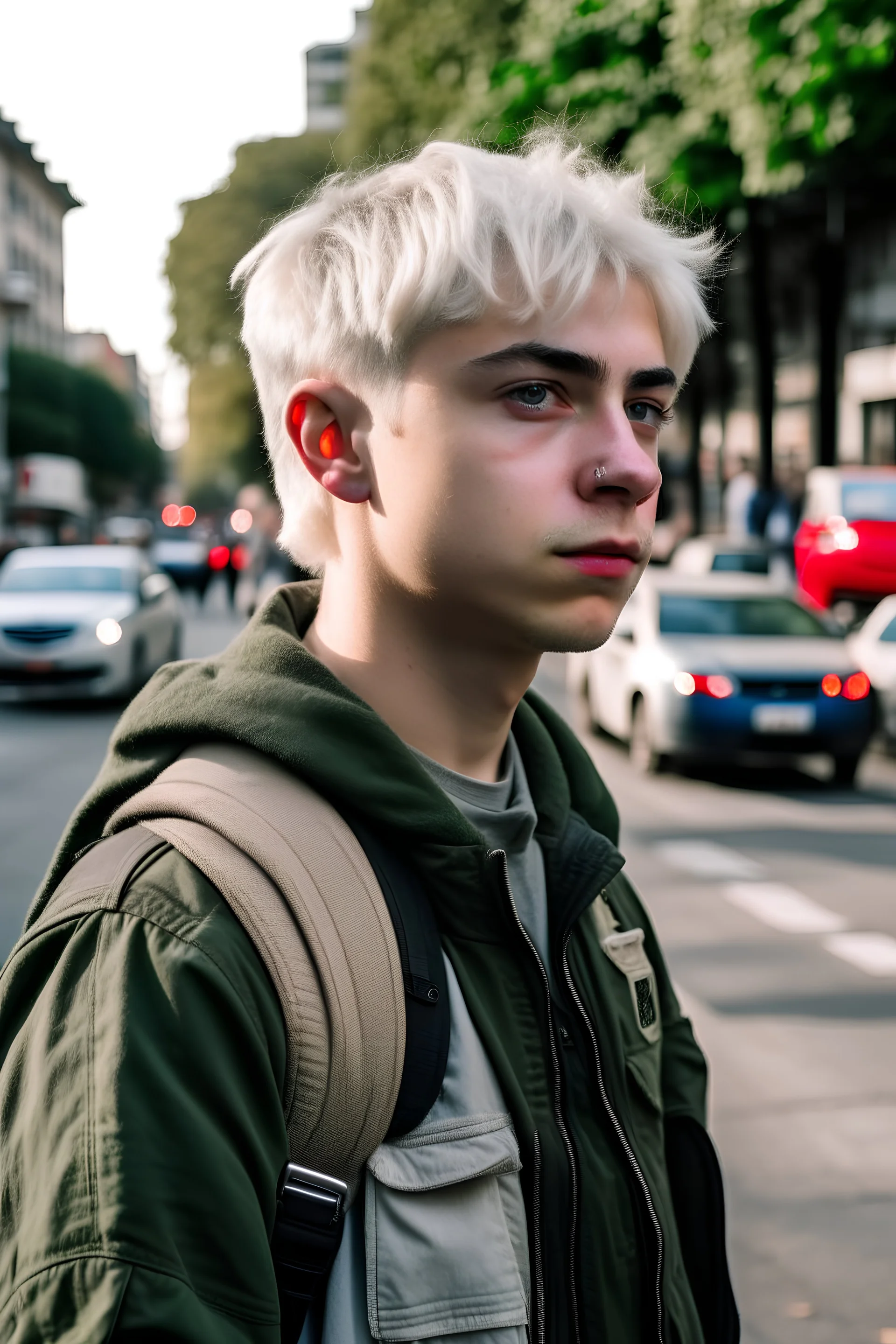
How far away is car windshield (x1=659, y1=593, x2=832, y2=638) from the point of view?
11156 millimetres

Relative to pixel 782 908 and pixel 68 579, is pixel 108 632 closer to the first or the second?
pixel 68 579

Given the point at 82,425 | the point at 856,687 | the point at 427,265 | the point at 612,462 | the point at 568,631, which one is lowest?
the point at 856,687

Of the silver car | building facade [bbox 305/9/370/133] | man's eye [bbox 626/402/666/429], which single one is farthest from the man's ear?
building facade [bbox 305/9/370/133]

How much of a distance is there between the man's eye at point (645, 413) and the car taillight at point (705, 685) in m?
8.83

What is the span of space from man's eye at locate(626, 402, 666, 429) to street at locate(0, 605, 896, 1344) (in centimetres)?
222

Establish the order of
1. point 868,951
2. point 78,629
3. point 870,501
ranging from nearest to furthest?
point 868,951, point 78,629, point 870,501

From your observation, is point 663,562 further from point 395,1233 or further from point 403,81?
point 395,1233

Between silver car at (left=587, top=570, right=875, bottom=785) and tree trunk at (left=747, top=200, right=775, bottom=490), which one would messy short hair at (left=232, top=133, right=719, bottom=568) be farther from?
tree trunk at (left=747, top=200, right=775, bottom=490)

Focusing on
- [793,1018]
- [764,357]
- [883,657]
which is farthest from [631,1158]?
[764,357]

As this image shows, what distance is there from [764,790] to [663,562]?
14.8m

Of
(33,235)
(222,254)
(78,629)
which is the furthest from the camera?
(33,235)

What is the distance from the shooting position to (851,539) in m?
16.7

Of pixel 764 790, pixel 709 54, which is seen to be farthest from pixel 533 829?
pixel 709 54

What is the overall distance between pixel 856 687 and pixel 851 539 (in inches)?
263
